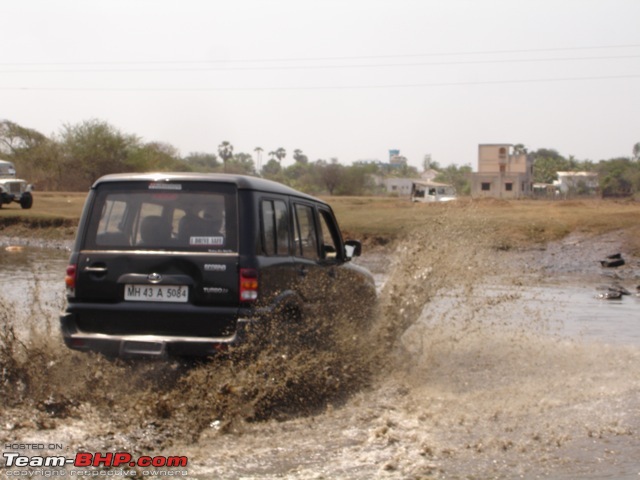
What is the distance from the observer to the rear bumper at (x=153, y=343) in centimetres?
697

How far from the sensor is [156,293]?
713 cm

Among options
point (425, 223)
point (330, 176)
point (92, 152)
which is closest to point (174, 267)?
point (425, 223)

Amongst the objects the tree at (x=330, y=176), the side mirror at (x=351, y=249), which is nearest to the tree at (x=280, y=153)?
the tree at (x=330, y=176)

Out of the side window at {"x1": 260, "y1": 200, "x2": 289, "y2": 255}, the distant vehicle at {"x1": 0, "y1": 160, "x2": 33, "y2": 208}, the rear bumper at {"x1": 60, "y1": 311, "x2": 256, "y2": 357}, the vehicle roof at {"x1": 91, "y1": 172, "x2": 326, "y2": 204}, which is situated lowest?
the rear bumper at {"x1": 60, "y1": 311, "x2": 256, "y2": 357}

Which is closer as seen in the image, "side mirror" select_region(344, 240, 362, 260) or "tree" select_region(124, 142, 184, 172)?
"side mirror" select_region(344, 240, 362, 260)

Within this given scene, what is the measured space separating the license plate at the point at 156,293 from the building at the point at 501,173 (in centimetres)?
7211

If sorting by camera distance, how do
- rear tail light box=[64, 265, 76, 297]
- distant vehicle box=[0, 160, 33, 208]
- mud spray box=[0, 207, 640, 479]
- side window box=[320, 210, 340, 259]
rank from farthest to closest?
1. distant vehicle box=[0, 160, 33, 208]
2. side window box=[320, 210, 340, 259]
3. rear tail light box=[64, 265, 76, 297]
4. mud spray box=[0, 207, 640, 479]

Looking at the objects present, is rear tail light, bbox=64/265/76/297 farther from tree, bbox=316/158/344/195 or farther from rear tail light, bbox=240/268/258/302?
tree, bbox=316/158/344/195

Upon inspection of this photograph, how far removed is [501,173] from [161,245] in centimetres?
7569

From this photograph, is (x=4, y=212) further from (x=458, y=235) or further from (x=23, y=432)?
(x=23, y=432)

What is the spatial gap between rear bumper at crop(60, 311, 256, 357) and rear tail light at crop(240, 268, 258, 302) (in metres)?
0.16

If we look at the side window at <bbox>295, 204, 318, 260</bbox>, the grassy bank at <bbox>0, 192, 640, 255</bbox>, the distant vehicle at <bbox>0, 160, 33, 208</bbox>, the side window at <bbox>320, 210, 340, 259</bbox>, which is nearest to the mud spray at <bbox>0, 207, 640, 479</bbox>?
the side window at <bbox>295, 204, 318, 260</bbox>

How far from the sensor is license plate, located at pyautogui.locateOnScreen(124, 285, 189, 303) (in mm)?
7086

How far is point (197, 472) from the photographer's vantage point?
5414 mm
